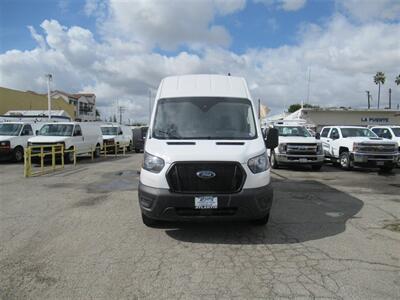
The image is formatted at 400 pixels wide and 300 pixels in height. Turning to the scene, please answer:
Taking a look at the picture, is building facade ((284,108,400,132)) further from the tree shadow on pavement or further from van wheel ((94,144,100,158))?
the tree shadow on pavement

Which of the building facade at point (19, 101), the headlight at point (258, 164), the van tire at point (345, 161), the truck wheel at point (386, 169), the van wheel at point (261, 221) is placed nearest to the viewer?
the headlight at point (258, 164)

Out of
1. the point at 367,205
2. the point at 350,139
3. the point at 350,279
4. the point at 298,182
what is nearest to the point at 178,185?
the point at 350,279

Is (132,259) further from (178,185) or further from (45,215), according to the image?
(45,215)

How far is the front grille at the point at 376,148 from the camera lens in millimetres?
15352

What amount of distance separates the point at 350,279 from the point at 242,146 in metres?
2.50

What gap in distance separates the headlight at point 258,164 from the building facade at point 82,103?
7545 centimetres

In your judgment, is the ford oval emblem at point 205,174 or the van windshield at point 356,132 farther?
the van windshield at point 356,132

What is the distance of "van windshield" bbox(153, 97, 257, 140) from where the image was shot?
6.75 m

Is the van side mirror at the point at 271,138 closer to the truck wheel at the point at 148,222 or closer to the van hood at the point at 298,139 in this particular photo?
the truck wheel at the point at 148,222

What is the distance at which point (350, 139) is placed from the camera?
1639 centimetres

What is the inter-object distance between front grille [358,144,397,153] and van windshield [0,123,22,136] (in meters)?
16.0

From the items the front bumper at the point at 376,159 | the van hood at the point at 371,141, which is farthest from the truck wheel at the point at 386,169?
the van hood at the point at 371,141

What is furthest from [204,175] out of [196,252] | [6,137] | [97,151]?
[97,151]

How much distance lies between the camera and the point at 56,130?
19797 millimetres
